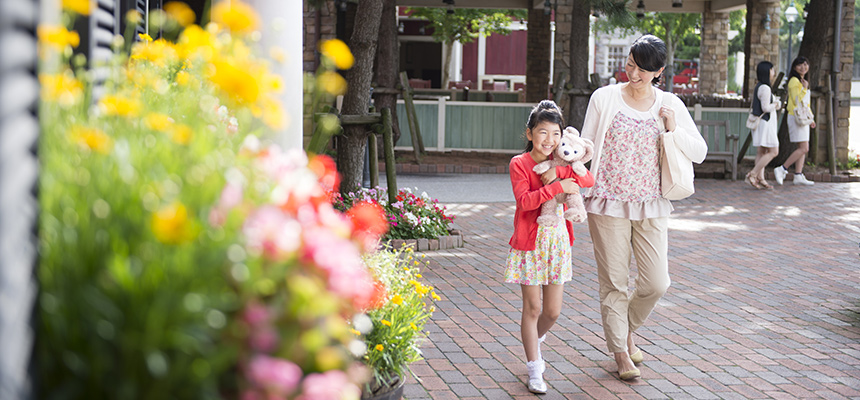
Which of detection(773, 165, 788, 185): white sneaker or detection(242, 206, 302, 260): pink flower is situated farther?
detection(773, 165, 788, 185): white sneaker

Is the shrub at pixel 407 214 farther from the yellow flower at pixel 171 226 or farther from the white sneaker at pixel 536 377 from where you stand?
the yellow flower at pixel 171 226

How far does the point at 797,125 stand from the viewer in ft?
46.2

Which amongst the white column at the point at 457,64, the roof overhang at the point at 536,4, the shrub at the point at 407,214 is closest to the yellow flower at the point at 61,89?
the shrub at the point at 407,214

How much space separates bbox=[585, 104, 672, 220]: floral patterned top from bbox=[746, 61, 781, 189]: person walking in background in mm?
9315

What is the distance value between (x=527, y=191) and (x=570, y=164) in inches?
10.2

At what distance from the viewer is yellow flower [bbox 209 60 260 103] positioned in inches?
67.3

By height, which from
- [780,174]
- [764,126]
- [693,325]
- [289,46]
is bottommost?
[693,325]

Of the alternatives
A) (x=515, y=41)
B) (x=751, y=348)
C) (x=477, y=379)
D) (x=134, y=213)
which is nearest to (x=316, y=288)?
(x=134, y=213)

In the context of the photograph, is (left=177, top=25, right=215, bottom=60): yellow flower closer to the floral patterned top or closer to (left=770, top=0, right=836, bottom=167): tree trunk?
the floral patterned top

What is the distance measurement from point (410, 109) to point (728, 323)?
10.5 m

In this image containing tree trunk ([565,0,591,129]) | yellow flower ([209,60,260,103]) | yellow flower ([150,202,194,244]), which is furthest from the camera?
tree trunk ([565,0,591,129])

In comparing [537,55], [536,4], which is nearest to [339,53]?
[536,4]

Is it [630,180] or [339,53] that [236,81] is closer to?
[339,53]

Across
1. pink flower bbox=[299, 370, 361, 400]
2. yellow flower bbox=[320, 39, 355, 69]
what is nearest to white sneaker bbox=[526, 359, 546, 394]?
yellow flower bbox=[320, 39, 355, 69]
